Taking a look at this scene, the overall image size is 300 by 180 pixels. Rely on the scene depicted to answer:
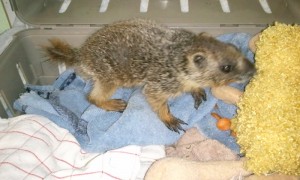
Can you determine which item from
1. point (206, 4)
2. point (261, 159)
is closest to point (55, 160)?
point (261, 159)

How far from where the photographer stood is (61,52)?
91.8 inches

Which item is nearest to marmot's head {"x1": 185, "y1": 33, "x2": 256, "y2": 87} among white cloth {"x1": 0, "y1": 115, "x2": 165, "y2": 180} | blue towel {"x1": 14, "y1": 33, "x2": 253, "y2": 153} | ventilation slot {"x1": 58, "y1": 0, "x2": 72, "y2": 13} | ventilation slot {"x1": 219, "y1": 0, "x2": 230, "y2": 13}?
blue towel {"x1": 14, "y1": 33, "x2": 253, "y2": 153}

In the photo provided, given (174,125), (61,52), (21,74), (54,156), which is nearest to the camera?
(54,156)

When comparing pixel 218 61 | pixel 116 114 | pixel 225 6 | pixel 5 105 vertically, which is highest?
pixel 218 61

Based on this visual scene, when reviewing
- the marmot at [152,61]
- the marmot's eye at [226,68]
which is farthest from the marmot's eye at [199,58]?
the marmot's eye at [226,68]

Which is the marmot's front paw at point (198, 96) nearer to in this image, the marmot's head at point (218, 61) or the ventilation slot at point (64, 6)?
the marmot's head at point (218, 61)

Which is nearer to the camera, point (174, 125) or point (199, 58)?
point (199, 58)

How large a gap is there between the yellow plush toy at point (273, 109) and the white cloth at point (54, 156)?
620 millimetres

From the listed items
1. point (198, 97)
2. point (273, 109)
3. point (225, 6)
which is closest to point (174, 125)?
point (198, 97)

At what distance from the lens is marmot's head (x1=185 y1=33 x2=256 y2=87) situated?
1959 millimetres

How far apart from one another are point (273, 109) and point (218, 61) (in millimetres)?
501

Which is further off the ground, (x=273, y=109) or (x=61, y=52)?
(x=273, y=109)

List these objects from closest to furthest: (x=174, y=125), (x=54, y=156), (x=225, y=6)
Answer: (x=54, y=156)
(x=174, y=125)
(x=225, y=6)

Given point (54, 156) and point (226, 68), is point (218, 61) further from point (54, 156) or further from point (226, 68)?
point (54, 156)
